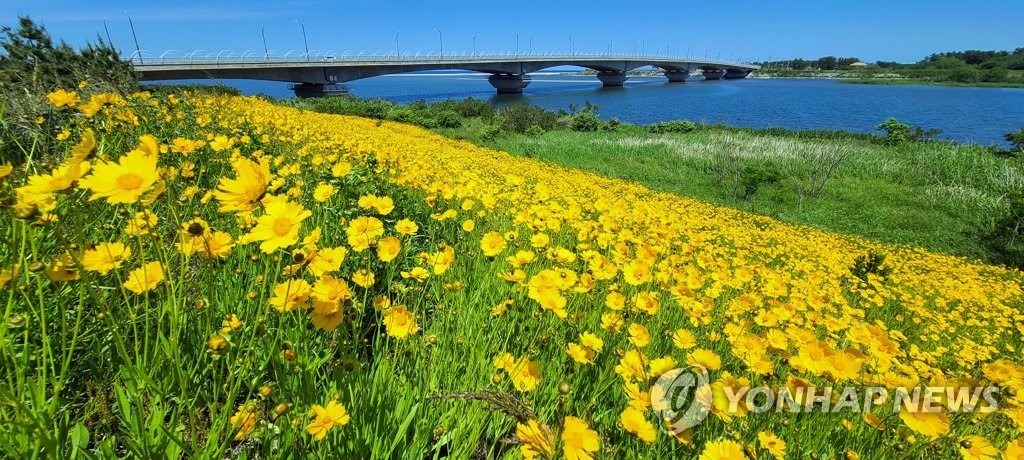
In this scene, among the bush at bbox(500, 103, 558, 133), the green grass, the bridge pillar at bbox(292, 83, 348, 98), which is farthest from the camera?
the bridge pillar at bbox(292, 83, 348, 98)

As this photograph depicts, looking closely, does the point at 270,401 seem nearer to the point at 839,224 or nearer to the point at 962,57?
the point at 839,224

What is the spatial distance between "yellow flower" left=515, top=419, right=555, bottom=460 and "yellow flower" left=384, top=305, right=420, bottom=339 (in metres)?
0.45

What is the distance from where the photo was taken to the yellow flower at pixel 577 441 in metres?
0.92

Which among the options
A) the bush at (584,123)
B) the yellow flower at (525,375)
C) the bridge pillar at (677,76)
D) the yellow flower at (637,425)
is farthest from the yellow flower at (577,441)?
the bridge pillar at (677,76)

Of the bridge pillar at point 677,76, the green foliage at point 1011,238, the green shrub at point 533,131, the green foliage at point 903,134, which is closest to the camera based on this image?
the green foliage at point 1011,238

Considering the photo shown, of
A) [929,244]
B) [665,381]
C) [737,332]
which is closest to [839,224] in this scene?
[929,244]

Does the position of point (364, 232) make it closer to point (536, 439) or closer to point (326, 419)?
point (326, 419)

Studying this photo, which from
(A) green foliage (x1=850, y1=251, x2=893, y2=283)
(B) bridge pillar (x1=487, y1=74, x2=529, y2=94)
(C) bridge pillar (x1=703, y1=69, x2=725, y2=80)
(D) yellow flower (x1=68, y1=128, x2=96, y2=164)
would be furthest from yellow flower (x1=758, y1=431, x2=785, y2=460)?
(C) bridge pillar (x1=703, y1=69, x2=725, y2=80)

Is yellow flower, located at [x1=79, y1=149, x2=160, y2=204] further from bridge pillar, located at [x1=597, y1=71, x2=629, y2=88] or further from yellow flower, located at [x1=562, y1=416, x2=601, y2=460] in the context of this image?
bridge pillar, located at [x1=597, y1=71, x2=629, y2=88]

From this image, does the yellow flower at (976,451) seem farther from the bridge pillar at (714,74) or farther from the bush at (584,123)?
the bridge pillar at (714,74)

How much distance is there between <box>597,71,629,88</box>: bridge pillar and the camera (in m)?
71.0

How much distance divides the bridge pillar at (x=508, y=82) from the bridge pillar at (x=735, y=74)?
5934 centimetres

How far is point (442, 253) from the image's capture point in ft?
5.37

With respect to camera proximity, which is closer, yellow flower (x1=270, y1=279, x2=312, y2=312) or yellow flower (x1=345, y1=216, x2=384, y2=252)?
yellow flower (x1=270, y1=279, x2=312, y2=312)
